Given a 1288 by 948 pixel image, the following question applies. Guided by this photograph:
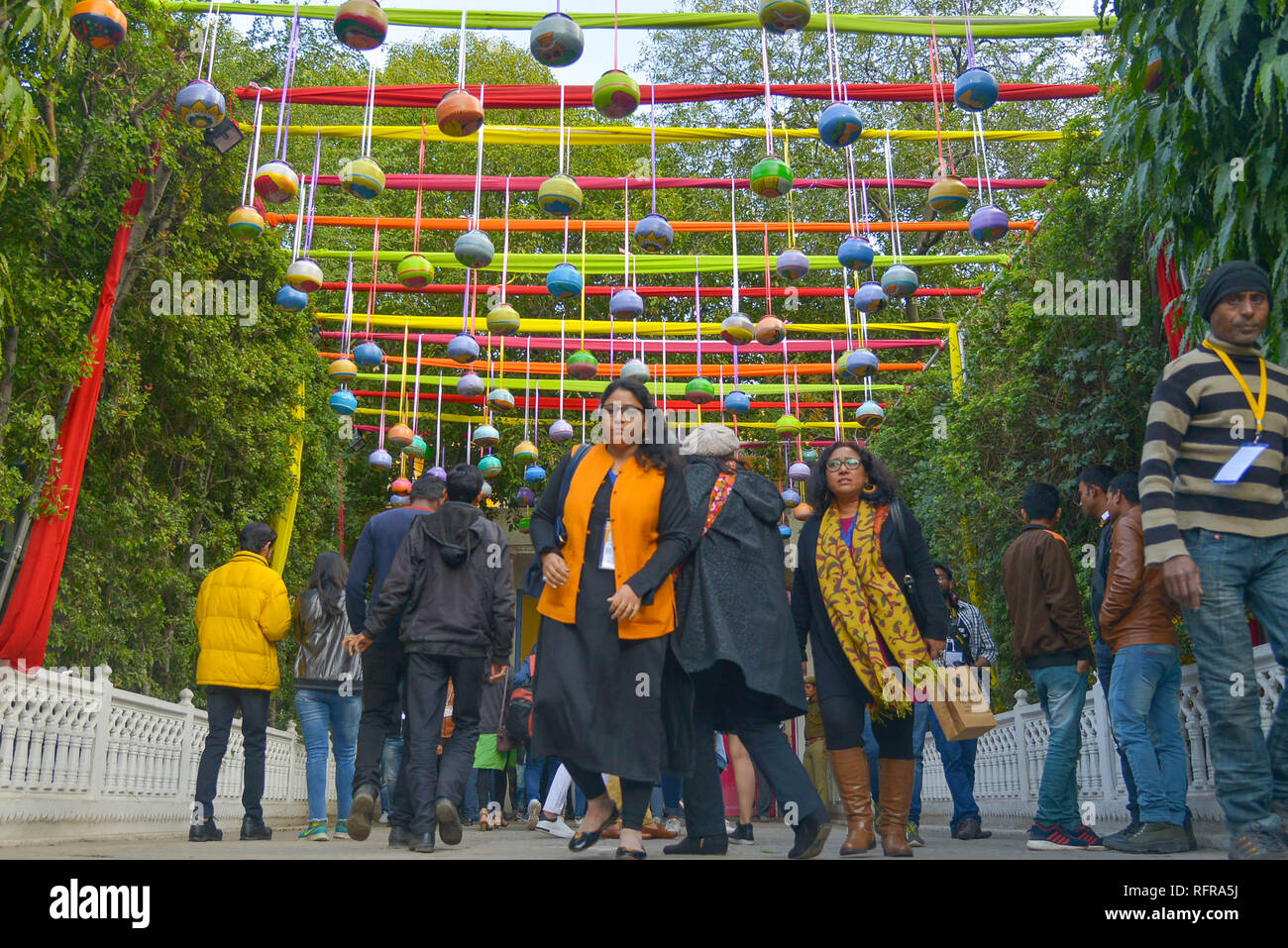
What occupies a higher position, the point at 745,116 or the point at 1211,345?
the point at 745,116

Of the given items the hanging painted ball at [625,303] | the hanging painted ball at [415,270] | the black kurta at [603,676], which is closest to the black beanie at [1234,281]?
the black kurta at [603,676]

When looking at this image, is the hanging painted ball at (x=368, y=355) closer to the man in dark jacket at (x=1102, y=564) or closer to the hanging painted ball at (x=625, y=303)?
the hanging painted ball at (x=625, y=303)

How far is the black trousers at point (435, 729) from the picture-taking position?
4730 mm

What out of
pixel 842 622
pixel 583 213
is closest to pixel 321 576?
pixel 842 622

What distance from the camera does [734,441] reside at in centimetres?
469

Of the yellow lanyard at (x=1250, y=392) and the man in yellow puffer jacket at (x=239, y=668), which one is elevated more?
the yellow lanyard at (x=1250, y=392)

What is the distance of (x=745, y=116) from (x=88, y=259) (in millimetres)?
15002

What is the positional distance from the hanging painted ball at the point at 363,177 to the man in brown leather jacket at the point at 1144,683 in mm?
5106

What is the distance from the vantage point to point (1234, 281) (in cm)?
367

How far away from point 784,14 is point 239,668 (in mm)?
4645

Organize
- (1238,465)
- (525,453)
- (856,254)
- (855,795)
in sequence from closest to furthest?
(1238,465) < (855,795) < (856,254) < (525,453)

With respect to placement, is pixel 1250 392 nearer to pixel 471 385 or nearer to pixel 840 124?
pixel 840 124

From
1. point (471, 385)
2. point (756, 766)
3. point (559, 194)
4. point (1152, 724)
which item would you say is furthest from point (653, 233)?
point (1152, 724)

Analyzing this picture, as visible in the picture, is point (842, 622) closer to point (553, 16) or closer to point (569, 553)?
point (569, 553)
